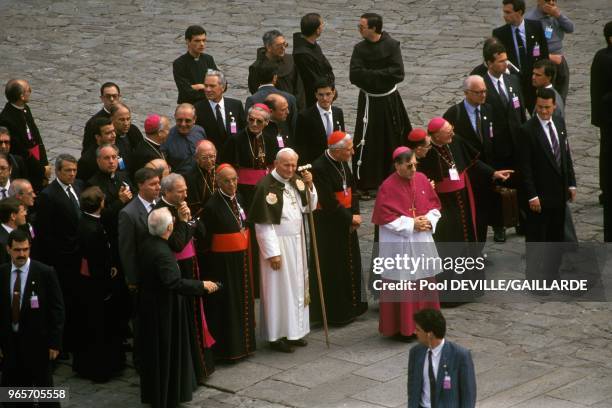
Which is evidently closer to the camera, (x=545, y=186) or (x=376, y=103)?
(x=545, y=186)

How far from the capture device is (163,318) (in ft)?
36.9

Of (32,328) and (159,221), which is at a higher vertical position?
(159,221)

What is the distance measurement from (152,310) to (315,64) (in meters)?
4.93

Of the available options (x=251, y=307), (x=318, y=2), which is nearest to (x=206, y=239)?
(x=251, y=307)

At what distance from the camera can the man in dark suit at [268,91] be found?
14211 millimetres

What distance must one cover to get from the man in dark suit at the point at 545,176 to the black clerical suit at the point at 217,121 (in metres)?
2.77

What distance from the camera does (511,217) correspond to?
1373 centimetres

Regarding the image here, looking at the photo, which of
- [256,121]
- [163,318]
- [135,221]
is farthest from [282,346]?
[256,121]

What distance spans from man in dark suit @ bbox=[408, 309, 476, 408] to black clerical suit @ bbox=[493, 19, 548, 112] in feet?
21.2

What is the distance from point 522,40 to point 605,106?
1.65 m

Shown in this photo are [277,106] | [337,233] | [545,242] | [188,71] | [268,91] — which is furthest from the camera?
[188,71]

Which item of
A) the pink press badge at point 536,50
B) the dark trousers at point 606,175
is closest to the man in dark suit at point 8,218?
the dark trousers at point 606,175

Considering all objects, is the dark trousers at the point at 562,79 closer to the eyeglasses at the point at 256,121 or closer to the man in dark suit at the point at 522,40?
the man in dark suit at the point at 522,40

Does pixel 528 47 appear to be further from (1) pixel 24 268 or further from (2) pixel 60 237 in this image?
(1) pixel 24 268
